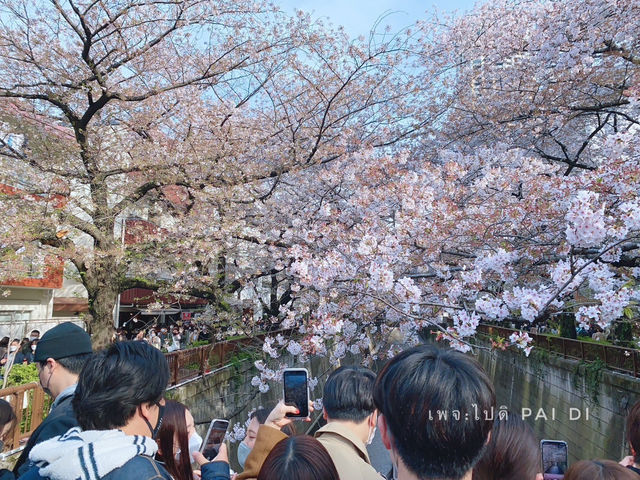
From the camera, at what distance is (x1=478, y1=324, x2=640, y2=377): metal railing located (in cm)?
776

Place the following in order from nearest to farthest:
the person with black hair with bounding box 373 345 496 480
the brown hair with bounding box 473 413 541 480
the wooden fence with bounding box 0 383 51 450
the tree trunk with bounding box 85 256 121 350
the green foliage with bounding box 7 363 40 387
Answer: the person with black hair with bounding box 373 345 496 480 → the brown hair with bounding box 473 413 541 480 → the wooden fence with bounding box 0 383 51 450 → the green foliage with bounding box 7 363 40 387 → the tree trunk with bounding box 85 256 121 350

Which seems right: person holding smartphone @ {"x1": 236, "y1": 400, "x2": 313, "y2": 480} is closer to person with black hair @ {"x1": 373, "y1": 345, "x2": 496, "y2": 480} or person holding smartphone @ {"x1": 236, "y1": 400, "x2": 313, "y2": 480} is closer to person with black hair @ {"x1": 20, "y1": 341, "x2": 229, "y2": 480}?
person with black hair @ {"x1": 20, "y1": 341, "x2": 229, "y2": 480}

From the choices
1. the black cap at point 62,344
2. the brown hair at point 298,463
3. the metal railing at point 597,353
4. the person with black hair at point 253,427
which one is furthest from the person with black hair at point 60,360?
the metal railing at point 597,353

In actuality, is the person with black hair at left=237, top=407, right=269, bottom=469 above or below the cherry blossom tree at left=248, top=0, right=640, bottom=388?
below

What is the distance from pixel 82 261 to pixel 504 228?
795cm

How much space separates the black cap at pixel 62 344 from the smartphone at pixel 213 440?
0.92 m

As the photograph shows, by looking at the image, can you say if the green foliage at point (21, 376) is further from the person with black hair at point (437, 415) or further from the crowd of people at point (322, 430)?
the person with black hair at point (437, 415)

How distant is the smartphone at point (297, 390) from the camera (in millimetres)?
2680

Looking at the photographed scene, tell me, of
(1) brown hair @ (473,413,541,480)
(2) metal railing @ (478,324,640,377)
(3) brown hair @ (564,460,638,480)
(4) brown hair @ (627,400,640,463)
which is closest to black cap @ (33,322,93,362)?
(1) brown hair @ (473,413,541,480)

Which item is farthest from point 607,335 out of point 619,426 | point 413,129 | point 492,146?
point 413,129

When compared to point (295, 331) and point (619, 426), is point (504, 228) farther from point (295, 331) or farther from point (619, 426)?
point (295, 331)

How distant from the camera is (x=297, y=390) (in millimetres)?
2723

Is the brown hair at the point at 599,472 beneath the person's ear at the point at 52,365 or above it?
beneath

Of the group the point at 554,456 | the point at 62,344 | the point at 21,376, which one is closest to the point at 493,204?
the point at 554,456
